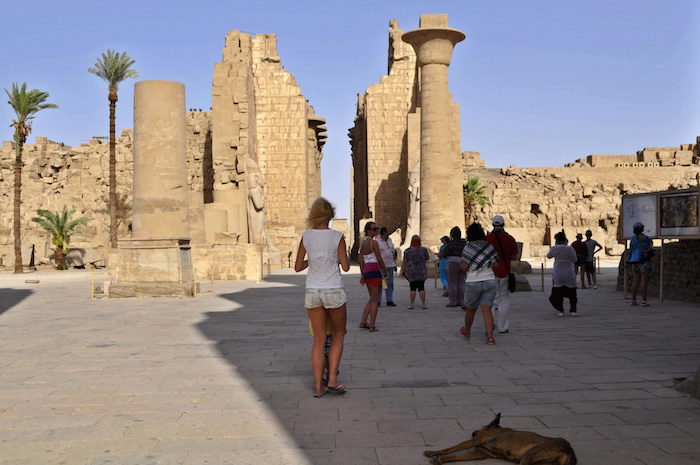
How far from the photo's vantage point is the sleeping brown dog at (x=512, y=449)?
3.48m

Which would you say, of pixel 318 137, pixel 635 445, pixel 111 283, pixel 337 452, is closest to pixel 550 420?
pixel 635 445

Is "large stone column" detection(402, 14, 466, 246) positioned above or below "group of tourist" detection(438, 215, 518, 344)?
above

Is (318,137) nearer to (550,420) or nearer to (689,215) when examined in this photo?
(689,215)

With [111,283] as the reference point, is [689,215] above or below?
above

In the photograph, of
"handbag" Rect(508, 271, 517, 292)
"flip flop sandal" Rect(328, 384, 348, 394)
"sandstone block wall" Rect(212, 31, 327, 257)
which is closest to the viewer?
"flip flop sandal" Rect(328, 384, 348, 394)

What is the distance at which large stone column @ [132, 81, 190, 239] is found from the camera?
15.0 meters

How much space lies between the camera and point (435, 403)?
196 inches

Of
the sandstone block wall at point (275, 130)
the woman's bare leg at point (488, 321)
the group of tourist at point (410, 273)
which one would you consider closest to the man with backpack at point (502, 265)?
the group of tourist at point (410, 273)

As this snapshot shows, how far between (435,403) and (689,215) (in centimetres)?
811

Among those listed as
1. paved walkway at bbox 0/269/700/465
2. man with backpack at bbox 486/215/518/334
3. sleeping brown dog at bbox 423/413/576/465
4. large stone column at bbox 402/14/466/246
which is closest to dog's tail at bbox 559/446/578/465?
sleeping brown dog at bbox 423/413/576/465

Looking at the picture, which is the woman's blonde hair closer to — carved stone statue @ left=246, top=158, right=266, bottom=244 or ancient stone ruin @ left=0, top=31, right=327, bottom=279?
ancient stone ruin @ left=0, top=31, right=327, bottom=279

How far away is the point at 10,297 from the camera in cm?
1528

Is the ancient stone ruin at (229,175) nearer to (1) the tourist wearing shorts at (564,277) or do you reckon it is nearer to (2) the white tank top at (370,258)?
(2) the white tank top at (370,258)

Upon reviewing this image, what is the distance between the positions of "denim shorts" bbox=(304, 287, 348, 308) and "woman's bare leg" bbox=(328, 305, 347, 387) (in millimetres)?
66
